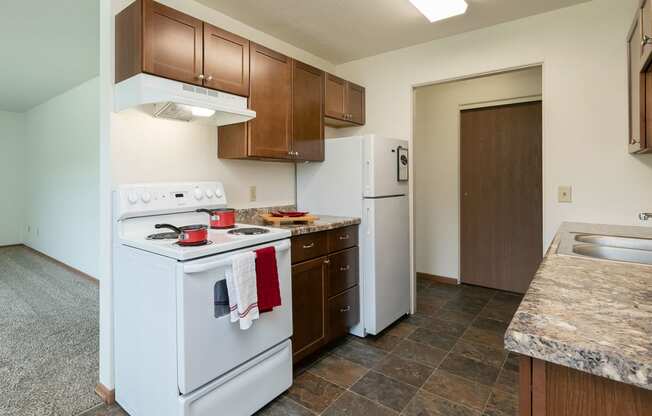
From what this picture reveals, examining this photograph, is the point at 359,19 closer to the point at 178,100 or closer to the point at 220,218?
the point at 178,100

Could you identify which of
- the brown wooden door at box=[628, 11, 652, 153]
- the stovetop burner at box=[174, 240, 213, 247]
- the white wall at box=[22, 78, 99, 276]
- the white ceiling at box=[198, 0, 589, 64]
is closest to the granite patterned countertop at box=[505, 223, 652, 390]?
the brown wooden door at box=[628, 11, 652, 153]

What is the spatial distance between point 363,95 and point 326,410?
270 centimetres

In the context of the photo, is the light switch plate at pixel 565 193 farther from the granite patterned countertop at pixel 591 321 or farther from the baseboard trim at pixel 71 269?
the baseboard trim at pixel 71 269

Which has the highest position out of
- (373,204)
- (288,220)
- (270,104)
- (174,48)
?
(174,48)

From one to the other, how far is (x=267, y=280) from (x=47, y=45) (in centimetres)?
326

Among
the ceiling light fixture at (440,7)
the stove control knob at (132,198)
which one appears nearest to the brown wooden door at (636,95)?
the ceiling light fixture at (440,7)

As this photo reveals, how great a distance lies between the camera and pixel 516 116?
11.9 feet

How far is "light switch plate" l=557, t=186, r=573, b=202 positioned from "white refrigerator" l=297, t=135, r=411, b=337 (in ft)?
3.70

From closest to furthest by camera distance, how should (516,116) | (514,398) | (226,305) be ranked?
(226,305)
(514,398)
(516,116)

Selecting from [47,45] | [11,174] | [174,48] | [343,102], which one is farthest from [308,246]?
[11,174]

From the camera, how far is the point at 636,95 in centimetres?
184

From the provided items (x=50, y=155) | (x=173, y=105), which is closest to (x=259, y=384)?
(x=173, y=105)

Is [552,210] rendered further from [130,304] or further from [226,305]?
[130,304]

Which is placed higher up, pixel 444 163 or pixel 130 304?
pixel 444 163
